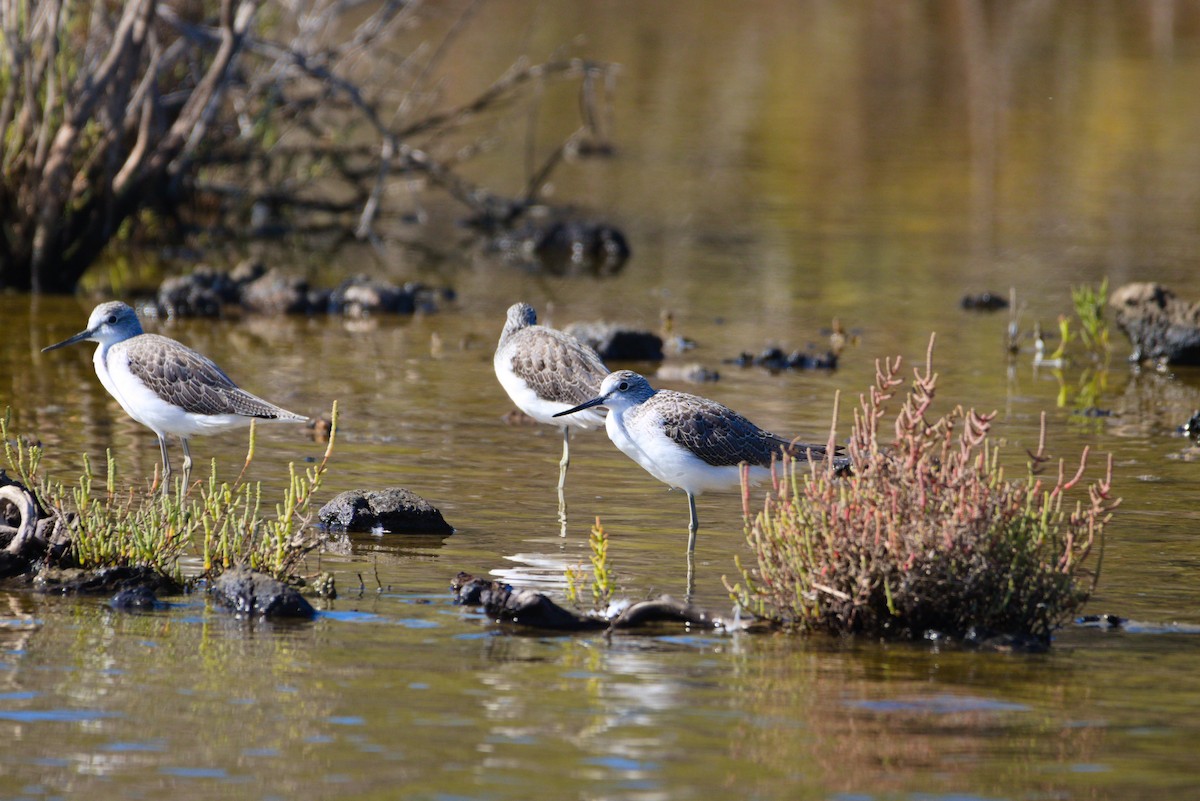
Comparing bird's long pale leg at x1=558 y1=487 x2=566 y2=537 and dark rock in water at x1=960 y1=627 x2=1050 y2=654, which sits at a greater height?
bird's long pale leg at x1=558 y1=487 x2=566 y2=537

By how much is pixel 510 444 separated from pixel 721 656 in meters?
5.51

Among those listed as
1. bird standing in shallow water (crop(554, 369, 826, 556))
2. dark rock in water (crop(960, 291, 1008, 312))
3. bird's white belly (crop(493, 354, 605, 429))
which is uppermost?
dark rock in water (crop(960, 291, 1008, 312))

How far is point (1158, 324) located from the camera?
1764 cm

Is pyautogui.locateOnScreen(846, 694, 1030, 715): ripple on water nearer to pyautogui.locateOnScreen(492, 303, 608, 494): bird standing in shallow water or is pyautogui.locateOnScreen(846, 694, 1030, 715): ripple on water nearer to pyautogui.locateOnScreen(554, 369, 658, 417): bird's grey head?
pyautogui.locateOnScreen(554, 369, 658, 417): bird's grey head

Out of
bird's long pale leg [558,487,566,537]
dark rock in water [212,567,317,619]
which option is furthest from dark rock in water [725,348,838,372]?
dark rock in water [212,567,317,619]

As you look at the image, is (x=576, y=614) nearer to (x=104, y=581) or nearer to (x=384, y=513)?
(x=384, y=513)

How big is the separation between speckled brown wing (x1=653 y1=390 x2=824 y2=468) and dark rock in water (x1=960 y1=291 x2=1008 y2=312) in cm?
1026

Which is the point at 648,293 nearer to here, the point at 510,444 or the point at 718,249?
the point at 718,249

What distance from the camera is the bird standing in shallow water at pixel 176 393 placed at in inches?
439

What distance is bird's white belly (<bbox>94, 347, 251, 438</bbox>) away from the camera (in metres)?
11.1

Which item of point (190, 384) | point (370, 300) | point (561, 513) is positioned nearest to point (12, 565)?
point (190, 384)

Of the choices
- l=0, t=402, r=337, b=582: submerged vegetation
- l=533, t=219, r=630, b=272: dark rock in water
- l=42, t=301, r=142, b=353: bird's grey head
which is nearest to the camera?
l=0, t=402, r=337, b=582: submerged vegetation

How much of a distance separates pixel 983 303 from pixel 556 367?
364 inches

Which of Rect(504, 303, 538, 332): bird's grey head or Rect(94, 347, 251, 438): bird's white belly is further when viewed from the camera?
Rect(504, 303, 538, 332): bird's grey head
